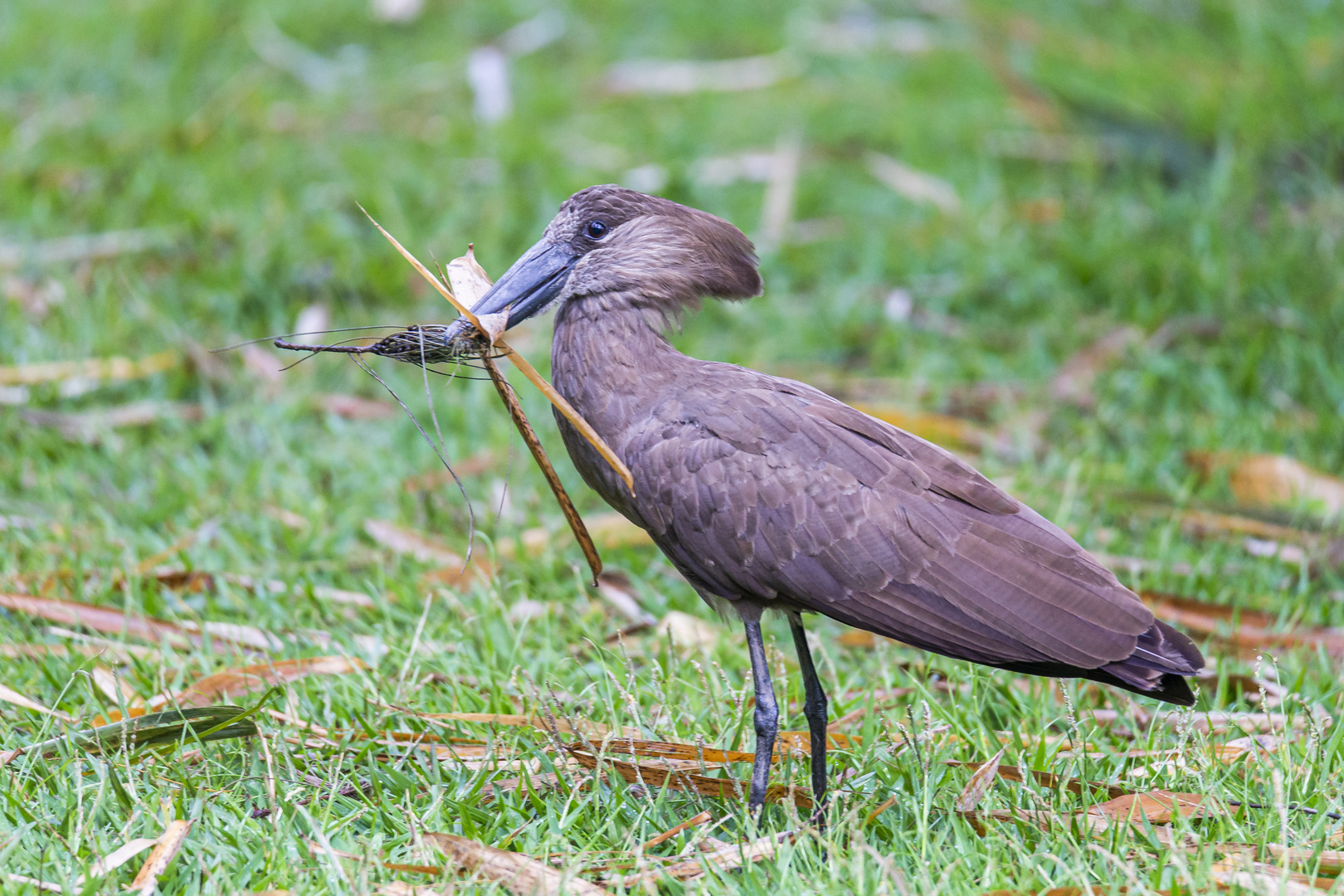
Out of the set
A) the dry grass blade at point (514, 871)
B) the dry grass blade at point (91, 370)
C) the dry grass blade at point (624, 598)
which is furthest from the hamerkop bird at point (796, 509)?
the dry grass blade at point (91, 370)

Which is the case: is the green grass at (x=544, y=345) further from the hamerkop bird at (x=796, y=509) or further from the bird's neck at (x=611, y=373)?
the bird's neck at (x=611, y=373)

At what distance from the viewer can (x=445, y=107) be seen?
8109mm

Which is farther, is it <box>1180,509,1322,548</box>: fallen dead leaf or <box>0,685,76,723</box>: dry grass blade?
<box>1180,509,1322,548</box>: fallen dead leaf

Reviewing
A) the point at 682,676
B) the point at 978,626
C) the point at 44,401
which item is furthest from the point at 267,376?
the point at 978,626

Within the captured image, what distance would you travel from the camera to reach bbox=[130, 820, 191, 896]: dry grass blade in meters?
2.74

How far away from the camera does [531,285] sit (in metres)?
3.47

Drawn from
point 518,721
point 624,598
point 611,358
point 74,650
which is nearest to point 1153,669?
point 611,358

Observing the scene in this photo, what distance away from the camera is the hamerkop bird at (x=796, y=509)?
9.98 ft

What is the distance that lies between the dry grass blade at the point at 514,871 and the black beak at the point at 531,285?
4.08 feet

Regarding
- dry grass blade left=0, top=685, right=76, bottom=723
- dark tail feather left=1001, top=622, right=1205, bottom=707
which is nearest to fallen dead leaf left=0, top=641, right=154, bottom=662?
dry grass blade left=0, top=685, right=76, bottom=723

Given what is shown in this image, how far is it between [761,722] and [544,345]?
300 cm

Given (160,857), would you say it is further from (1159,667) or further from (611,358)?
(1159,667)

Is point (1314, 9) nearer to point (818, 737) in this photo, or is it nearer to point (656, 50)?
point (656, 50)

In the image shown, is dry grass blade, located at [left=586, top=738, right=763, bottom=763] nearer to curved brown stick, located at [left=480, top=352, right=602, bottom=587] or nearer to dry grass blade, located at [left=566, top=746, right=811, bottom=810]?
dry grass blade, located at [left=566, top=746, right=811, bottom=810]
